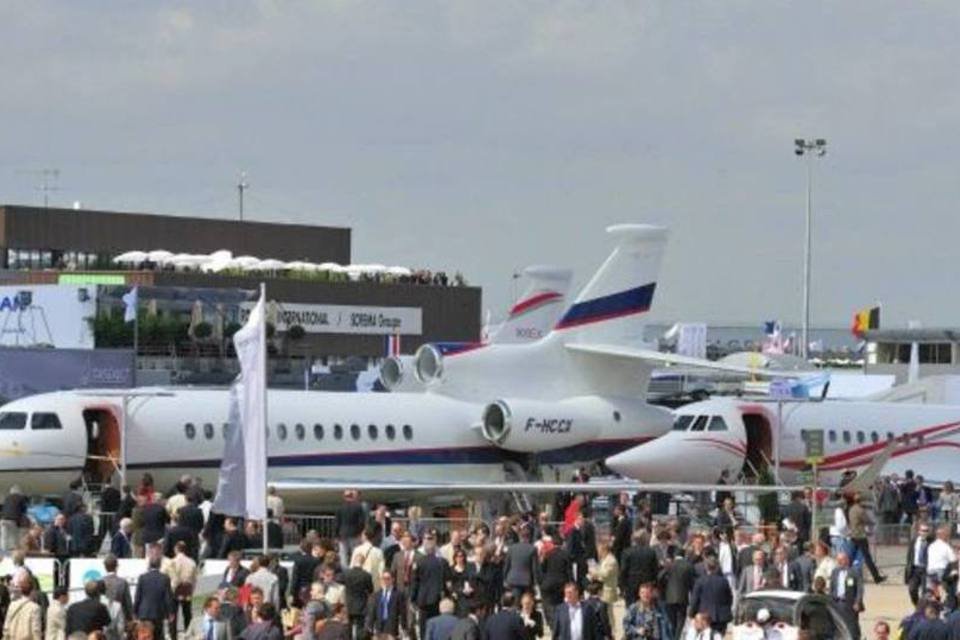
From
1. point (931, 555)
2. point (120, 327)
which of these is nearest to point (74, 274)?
point (120, 327)

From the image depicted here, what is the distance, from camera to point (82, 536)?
30500 millimetres

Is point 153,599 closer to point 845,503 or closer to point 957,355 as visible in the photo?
point 845,503

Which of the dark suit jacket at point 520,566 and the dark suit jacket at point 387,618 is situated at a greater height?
the dark suit jacket at point 520,566

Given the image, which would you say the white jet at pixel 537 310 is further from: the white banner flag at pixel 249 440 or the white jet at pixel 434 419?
the white banner flag at pixel 249 440

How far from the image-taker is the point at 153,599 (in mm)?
24172

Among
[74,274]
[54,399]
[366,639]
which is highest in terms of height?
[74,274]

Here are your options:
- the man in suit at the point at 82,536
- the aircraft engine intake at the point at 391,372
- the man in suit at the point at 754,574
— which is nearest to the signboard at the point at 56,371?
the aircraft engine intake at the point at 391,372

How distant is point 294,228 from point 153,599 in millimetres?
69652

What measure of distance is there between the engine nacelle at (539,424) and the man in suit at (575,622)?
68.7 feet

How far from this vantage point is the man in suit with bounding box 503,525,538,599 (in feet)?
87.6

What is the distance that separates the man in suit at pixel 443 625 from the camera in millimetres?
22156

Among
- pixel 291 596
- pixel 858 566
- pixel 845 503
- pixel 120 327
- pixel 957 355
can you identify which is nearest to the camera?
pixel 291 596

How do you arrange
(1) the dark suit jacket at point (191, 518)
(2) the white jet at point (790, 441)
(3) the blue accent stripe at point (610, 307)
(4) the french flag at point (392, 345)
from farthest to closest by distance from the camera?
(4) the french flag at point (392, 345), (3) the blue accent stripe at point (610, 307), (2) the white jet at point (790, 441), (1) the dark suit jacket at point (191, 518)

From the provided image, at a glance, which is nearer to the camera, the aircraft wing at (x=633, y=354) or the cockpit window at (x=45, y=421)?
the cockpit window at (x=45, y=421)
